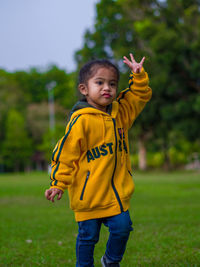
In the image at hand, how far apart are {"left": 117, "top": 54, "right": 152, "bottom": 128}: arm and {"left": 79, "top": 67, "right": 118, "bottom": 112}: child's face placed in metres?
0.26

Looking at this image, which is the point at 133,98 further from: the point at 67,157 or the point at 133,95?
the point at 67,157

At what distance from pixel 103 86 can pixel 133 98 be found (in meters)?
0.41

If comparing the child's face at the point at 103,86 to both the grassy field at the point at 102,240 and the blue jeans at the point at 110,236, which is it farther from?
the grassy field at the point at 102,240

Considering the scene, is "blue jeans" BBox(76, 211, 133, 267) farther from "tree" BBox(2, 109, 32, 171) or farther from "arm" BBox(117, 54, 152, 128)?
"tree" BBox(2, 109, 32, 171)

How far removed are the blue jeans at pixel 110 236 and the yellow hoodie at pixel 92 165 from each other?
65mm

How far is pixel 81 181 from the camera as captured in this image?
324 cm

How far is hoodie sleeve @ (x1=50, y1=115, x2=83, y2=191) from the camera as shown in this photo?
318 centimetres

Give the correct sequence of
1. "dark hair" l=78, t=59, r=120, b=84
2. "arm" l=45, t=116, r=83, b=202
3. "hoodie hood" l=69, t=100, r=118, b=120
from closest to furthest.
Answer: "arm" l=45, t=116, r=83, b=202 < "hoodie hood" l=69, t=100, r=118, b=120 < "dark hair" l=78, t=59, r=120, b=84

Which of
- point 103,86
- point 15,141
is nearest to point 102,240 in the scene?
point 103,86

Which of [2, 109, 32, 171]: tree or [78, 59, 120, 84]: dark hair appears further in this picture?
[2, 109, 32, 171]: tree

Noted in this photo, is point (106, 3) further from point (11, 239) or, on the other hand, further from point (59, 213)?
point (11, 239)

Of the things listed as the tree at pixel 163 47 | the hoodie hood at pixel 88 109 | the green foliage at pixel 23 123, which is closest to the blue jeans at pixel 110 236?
the hoodie hood at pixel 88 109

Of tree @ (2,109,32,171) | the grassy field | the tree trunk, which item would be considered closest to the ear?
the grassy field

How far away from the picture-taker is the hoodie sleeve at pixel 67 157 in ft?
10.4
